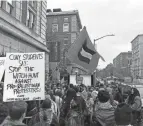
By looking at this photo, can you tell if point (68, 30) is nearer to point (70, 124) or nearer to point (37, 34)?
point (37, 34)

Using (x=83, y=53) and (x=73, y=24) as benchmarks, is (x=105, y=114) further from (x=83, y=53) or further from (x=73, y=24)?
(x=73, y=24)

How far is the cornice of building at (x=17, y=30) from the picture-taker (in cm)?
1630

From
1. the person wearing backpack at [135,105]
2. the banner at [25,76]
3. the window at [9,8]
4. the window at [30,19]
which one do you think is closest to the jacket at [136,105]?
the person wearing backpack at [135,105]

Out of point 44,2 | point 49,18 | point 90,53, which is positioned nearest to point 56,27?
point 49,18

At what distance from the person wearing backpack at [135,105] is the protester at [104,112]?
2.71m

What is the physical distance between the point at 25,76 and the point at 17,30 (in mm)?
13621

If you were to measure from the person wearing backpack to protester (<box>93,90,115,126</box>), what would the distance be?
271cm

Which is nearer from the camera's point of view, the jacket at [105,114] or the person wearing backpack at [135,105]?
the jacket at [105,114]

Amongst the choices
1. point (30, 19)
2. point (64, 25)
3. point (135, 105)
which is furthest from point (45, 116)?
point (64, 25)

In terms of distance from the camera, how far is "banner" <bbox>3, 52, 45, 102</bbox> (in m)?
5.56

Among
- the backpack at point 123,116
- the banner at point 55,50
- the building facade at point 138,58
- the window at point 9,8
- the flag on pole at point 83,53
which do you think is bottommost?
the backpack at point 123,116

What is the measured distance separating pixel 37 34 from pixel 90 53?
16.5 metres

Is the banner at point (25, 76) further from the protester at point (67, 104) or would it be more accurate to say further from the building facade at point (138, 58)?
the building facade at point (138, 58)

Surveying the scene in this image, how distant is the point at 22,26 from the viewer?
2025 cm
